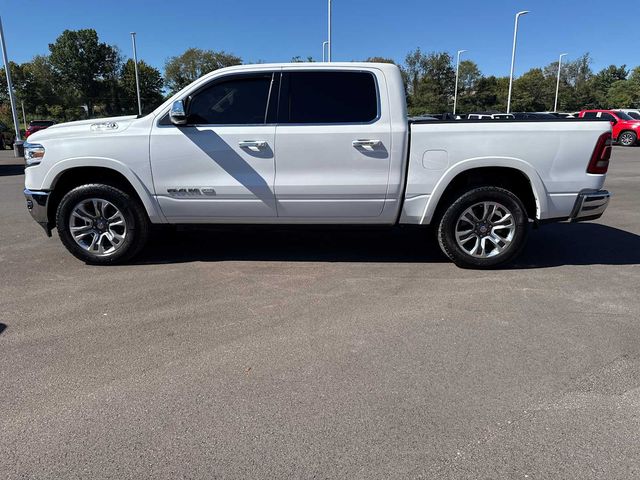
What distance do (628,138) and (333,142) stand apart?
88.8 ft

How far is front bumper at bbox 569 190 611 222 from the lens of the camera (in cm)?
491

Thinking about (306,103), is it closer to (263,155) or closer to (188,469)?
(263,155)

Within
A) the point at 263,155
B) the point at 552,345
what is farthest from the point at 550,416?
the point at 263,155

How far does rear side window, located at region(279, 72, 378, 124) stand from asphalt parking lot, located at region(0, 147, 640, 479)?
155cm

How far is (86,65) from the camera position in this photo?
76312 mm

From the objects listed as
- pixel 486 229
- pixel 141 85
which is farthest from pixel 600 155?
pixel 141 85

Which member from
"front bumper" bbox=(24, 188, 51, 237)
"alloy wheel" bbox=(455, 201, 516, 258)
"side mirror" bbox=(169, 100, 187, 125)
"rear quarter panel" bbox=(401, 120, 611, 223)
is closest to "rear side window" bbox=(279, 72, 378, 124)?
"rear quarter panel" bbox=(401, 120, 611, 223)

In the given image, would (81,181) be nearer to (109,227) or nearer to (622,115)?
(109,227)

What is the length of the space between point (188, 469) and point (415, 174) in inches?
138

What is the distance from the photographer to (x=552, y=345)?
3527 millimetres

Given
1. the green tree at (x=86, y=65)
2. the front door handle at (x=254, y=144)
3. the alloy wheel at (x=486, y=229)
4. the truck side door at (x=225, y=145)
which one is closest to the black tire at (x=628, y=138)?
the alloy wheel at (x=486, y=229)

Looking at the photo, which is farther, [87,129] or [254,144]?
[87,129]

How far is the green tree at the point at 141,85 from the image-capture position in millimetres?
77938

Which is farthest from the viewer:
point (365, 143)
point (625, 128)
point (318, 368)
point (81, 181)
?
point (625, 128)
